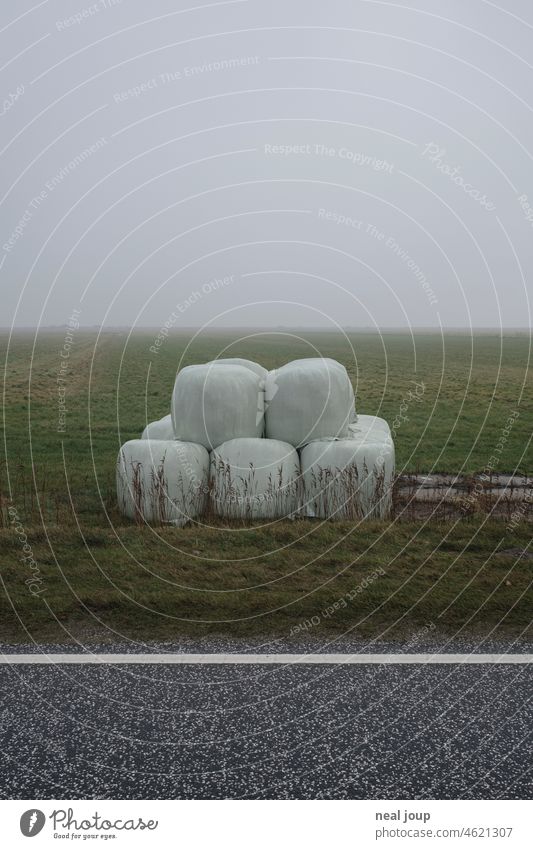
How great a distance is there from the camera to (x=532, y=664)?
4023mm

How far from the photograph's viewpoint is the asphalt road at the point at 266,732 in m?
2.90

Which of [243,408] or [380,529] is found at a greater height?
[243,408]

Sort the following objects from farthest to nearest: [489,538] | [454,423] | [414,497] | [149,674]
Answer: [454,423], [414,497], [489,538], [149,674]

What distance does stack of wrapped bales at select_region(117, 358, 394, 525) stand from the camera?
7.17 m

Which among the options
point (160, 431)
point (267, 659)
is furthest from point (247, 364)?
point (267, 659)

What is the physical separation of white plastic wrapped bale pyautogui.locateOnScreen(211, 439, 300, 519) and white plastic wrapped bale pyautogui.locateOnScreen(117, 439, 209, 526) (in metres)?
0.17

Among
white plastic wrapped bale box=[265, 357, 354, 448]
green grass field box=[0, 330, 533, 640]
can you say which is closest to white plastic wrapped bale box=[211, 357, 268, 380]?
white plastic wrapped bale box=[265, 357, 354, 448]

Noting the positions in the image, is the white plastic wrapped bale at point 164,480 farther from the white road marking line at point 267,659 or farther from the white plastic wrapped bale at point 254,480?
the white road marking line at point 267,659

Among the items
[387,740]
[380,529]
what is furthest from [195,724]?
[380,529]

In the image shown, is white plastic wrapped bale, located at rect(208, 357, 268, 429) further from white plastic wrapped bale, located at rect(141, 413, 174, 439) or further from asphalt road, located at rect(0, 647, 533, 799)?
asphalt road, located at rect(0, 647, 533, 799)

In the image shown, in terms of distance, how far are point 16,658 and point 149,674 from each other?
800 millimetres

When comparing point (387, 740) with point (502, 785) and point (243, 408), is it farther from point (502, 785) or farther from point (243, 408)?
point (243, 408)

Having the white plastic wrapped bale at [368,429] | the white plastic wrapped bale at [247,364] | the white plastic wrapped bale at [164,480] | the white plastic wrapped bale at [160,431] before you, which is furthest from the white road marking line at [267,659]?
the white plastic wrapped bale at [247,364]
